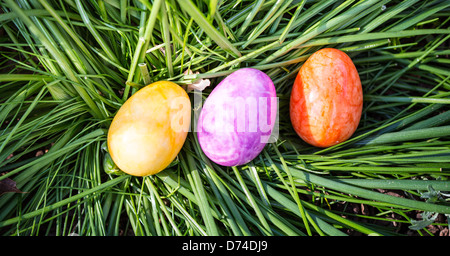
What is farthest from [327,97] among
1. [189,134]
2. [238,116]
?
[189,134]

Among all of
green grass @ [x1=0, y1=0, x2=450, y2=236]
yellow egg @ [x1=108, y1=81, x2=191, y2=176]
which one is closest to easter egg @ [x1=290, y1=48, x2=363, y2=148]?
green grass @ [x1=0, y1=0, x2=450, y2=236]

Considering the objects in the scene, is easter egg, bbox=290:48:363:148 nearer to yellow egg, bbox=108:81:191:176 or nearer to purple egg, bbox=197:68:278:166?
purple egg, bbox=197:68:278:166

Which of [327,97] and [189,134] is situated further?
[189,134]

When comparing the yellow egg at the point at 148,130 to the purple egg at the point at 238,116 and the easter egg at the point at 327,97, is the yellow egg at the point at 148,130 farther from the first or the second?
the easter egg at the point at 327,97

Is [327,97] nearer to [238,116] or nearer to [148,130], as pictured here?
[238,116]
